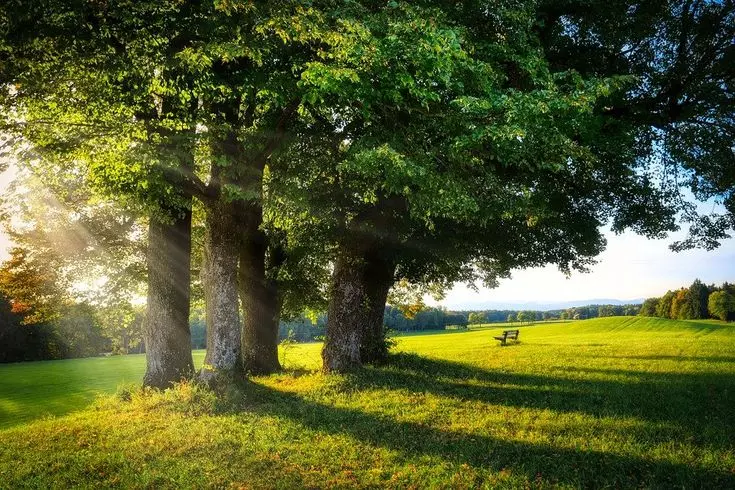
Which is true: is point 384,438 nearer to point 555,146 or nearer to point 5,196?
point 555,146

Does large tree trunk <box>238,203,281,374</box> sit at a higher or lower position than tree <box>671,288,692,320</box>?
higher

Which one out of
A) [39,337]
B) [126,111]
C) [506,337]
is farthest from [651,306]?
[126,111]

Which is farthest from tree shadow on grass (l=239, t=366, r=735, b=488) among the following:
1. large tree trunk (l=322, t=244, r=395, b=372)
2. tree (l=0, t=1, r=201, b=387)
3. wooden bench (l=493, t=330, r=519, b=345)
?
wooden bench (l=493, t=330, r=519, b=345)

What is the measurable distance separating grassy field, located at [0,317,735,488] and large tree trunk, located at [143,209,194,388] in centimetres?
158

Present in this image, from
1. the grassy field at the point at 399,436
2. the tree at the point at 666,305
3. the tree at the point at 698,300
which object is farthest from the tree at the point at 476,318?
the grassy field at the point at 399,436

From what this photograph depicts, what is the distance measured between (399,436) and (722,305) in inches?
4357

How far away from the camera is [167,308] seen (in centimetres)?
1502

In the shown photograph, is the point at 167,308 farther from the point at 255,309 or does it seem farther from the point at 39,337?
the point at 39,337

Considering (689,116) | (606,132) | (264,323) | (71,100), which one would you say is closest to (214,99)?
(71,100)

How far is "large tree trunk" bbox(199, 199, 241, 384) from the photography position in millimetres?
13164

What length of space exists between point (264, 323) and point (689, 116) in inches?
704

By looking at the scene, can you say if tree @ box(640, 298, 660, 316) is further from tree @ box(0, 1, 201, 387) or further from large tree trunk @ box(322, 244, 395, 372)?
tree @ box(0, 1, 201, 387)

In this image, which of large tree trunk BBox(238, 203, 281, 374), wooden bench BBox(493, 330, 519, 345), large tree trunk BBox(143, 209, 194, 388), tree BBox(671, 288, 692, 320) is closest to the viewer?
large tree trunk BBox(143, 209, 194, 388)

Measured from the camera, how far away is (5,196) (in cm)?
2039
